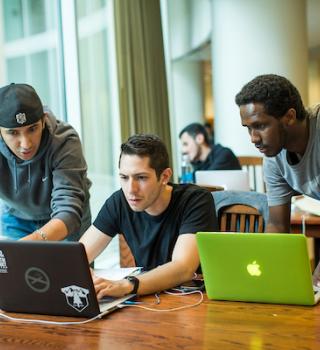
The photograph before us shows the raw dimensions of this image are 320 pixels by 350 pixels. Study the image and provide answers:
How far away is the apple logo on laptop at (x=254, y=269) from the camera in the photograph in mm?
1625

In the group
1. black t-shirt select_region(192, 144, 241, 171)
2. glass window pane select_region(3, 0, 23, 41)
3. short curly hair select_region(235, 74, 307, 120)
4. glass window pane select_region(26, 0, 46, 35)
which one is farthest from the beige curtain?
short curly hair select_region(235, 74, 307, 120)

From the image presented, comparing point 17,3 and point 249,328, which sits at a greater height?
point 17,3

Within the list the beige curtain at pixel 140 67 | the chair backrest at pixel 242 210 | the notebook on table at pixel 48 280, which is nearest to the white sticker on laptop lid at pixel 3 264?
the notebook on table at pixel 48 280

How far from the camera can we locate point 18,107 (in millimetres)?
2133

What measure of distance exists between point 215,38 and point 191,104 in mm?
2951

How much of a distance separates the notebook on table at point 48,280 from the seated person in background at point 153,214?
35cm

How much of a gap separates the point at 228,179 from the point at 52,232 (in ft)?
6.42

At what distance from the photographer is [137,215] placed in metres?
2.19

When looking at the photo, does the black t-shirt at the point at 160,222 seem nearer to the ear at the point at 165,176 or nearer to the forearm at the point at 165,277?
the ear at the point at 165,176

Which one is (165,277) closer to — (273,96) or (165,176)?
(165,176)

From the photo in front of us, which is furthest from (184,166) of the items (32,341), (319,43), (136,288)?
(319,43)

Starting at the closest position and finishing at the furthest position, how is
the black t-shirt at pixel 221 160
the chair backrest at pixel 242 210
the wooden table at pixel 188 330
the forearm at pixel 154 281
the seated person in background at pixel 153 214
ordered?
the wooden table at pixel 188 330, the forearm at pixel 154 281, the seated person in background at pixel 153 214, the chair backrest at pixel 242 210, the black t-shirt at pixel 221 160

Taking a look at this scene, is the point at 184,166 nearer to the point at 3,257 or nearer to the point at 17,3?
the point at 17,3

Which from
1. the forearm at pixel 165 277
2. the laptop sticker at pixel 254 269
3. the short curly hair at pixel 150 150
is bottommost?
the forearm at pixel 165 277
